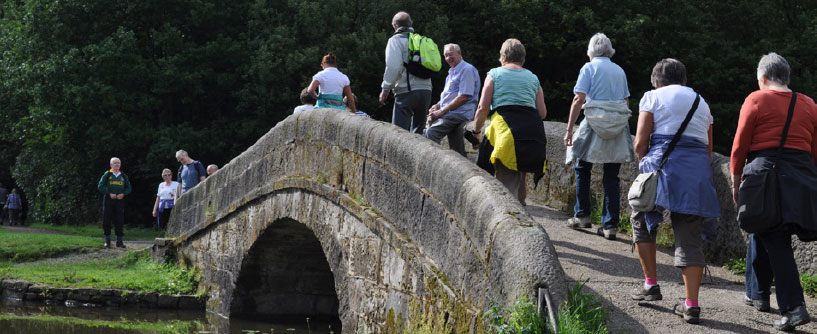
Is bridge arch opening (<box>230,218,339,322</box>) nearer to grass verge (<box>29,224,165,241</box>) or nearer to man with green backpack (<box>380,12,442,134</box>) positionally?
man with green backpack (<box>380,12,442,134</box>)

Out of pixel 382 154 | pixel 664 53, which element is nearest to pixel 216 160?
pixel 664 53

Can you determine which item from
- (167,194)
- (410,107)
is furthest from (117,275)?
(410,107)

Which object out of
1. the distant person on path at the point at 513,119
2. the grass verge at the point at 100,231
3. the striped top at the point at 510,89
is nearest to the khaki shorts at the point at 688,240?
the distant person on path at the point at 513,119

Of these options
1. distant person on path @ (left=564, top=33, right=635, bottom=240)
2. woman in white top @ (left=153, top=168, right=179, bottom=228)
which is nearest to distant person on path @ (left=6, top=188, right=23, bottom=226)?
woman in white top @ (left=153, top=168, right=179, bottom=228)

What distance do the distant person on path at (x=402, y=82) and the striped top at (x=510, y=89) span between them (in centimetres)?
183

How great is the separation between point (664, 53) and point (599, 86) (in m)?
15.1

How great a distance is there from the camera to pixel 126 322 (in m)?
10.3

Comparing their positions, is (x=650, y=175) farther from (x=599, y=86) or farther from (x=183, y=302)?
(x=183, y=302)

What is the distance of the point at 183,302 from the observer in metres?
11.6

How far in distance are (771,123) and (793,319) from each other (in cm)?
99

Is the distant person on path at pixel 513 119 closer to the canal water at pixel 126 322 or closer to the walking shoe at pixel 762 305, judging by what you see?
the walking shoe at pixel 762 305

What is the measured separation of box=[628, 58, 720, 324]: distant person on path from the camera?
4727 mm

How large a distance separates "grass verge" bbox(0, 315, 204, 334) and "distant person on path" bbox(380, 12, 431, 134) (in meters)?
3.52

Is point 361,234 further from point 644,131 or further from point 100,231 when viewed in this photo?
point 100,231
